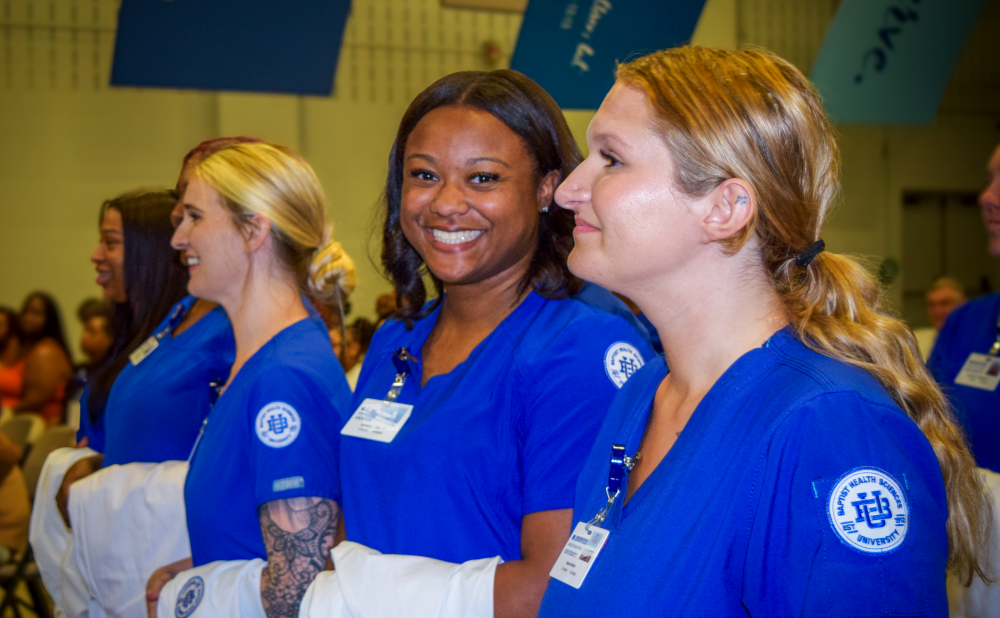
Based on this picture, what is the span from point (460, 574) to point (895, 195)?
27.8 feet

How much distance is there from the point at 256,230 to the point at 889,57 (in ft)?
10.2

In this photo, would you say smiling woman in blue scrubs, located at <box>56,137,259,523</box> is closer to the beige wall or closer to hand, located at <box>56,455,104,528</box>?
hand, located at <box>56,455,104,528</box>

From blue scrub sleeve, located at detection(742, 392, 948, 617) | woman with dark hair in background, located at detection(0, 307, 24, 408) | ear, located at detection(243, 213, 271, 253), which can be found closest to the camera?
blue scrub sleeve, located at detection(742, 392, 948, 617)

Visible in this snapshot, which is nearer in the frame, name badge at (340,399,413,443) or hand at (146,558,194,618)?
name badge at (340,399,413,443)

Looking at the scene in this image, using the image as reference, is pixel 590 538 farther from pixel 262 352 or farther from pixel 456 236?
pixel 262 352

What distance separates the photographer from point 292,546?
1.52 metres

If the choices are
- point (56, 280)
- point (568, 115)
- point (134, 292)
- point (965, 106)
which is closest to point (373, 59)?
point (56, 280)

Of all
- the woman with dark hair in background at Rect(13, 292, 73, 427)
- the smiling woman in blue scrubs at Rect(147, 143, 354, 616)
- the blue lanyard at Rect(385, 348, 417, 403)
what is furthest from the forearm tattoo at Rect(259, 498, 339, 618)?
the woman with dark hair in background at Rect(13, 292, 73, 427)

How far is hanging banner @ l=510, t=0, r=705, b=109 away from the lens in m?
A: 2.57

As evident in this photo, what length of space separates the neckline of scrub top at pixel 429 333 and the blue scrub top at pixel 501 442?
3cm

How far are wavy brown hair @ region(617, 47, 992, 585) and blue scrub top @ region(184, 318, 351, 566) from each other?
Answer: 3.04 ft

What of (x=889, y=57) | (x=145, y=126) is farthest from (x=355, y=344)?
(x=145, y=126)

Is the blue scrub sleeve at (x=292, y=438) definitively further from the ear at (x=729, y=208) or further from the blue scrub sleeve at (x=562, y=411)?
the ear at (x=729, y=208)

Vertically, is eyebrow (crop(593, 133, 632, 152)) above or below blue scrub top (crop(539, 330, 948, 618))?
above
